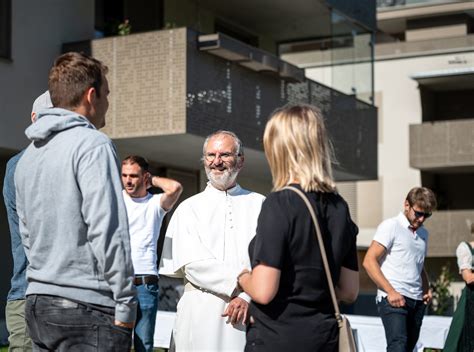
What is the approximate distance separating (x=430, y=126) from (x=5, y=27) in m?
17.2

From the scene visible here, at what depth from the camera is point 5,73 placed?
47.1 feet

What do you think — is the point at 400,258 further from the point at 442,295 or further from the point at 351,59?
the point at 442,295

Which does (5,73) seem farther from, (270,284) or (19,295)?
(270,284)

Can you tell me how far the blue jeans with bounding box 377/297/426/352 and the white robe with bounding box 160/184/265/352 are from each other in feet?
9.28

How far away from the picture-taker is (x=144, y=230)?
319 inches

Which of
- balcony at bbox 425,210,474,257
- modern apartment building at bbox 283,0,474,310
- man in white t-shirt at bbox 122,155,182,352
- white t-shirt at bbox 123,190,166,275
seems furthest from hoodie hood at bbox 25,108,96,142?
balcony at bbox 425,210,474,257

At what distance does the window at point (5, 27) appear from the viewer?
47.4ft

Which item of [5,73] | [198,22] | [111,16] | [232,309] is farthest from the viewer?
[198,22]

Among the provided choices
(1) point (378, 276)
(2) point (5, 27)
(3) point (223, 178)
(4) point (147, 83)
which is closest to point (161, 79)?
(4) point (147, 83)

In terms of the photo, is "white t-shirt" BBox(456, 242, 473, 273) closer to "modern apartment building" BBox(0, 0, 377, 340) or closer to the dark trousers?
"modern apartment building" BBox(0, 0, 377, 340)

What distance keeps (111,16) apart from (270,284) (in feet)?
46.3

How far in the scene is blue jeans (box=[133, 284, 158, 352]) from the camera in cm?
797

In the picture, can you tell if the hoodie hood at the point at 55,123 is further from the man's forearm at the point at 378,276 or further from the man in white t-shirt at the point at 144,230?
the man's forearm at the point at 378,276

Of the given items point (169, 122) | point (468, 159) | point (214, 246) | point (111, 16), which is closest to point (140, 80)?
point (169, 122)
